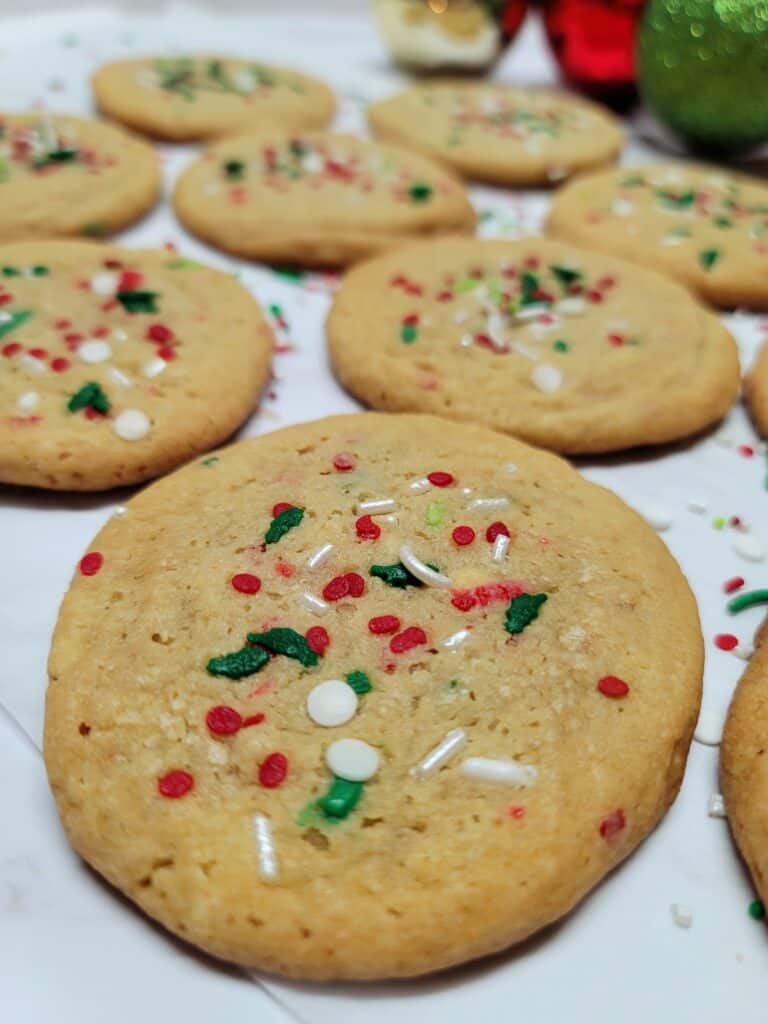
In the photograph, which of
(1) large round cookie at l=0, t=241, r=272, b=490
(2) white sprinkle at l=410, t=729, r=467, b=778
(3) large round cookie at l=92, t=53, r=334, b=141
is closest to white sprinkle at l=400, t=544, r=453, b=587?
(2) white sprinkle at l=410, t=729, r=467, b=778

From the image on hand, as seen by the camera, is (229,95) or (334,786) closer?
(334,786)

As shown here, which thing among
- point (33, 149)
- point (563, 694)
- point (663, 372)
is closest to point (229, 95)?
point (33, 149)

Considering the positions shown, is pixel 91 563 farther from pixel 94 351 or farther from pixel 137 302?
pixel 137 302

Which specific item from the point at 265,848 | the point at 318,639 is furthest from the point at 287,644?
the point at 265,848

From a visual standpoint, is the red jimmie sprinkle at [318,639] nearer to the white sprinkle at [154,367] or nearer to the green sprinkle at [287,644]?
the green sprinkle at [287,644]

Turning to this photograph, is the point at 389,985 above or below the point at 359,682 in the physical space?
below

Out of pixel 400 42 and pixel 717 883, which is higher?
pixel 400 42

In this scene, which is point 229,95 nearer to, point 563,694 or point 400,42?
point 400,42
